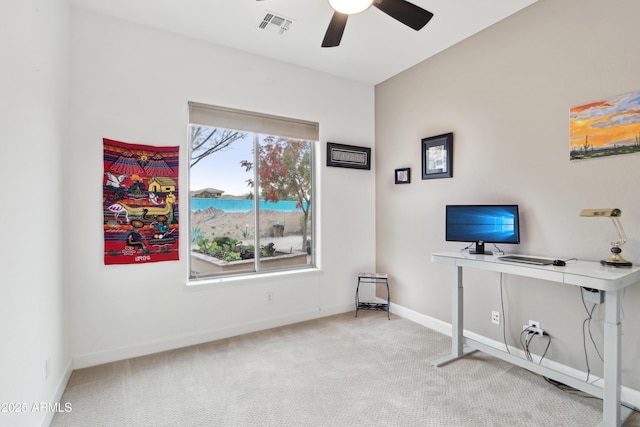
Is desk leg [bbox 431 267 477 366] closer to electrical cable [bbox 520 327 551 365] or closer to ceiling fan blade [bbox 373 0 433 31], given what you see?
electrical cable [bbox 520 327 551 365]

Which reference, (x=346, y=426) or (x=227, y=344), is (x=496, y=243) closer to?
(x=346, y=426)

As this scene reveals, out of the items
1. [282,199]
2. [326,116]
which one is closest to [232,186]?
[282,199]

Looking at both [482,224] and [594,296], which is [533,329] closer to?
[594,296]

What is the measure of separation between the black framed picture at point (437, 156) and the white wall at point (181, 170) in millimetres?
1038

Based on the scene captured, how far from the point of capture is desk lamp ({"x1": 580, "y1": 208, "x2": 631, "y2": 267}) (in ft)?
6.15

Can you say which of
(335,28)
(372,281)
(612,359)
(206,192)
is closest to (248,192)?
(206,192)

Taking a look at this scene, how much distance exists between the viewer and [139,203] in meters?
2.71

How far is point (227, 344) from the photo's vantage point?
2.97m

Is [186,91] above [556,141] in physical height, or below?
above

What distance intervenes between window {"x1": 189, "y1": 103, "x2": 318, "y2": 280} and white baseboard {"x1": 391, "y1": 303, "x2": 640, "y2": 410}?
131 centimetres

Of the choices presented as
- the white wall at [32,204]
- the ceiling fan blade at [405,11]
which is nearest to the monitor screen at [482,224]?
the ceiling fan blade at [405,11]

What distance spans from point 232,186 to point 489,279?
108 inches

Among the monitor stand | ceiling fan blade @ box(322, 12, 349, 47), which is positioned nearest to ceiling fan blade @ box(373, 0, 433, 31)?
ceiling fan blade @ box(322, 12, 349, 47)

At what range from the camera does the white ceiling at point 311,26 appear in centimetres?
249
